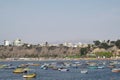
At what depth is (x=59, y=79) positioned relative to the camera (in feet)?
311

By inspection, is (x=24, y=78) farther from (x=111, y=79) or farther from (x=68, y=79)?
(x=111, y=79)

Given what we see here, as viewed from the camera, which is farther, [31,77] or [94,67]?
[94,67]

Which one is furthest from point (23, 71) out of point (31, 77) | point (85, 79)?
point (85, 79)

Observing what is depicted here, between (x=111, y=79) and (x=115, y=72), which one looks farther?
(x=115, y=72)

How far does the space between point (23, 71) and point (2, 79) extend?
21998 millimetres

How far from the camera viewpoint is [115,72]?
119438 mm

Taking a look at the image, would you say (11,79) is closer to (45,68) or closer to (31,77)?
(31,77)

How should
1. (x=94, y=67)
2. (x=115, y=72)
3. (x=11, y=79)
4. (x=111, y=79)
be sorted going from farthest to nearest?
(x=94, y=67), (x=115, y=72), (x=11, y=79), (x=111, y=79)

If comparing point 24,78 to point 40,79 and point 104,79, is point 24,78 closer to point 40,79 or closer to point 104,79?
point 40,79

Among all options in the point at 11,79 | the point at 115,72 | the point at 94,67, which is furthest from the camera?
the point at 94,67

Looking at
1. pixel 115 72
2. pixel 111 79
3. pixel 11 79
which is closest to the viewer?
pixel 111 79

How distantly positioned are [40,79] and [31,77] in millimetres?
3323

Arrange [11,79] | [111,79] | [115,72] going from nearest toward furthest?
[111,79] → [11,79] → [115,72]

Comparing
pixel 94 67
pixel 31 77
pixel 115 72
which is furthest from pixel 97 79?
pixel 94 67
